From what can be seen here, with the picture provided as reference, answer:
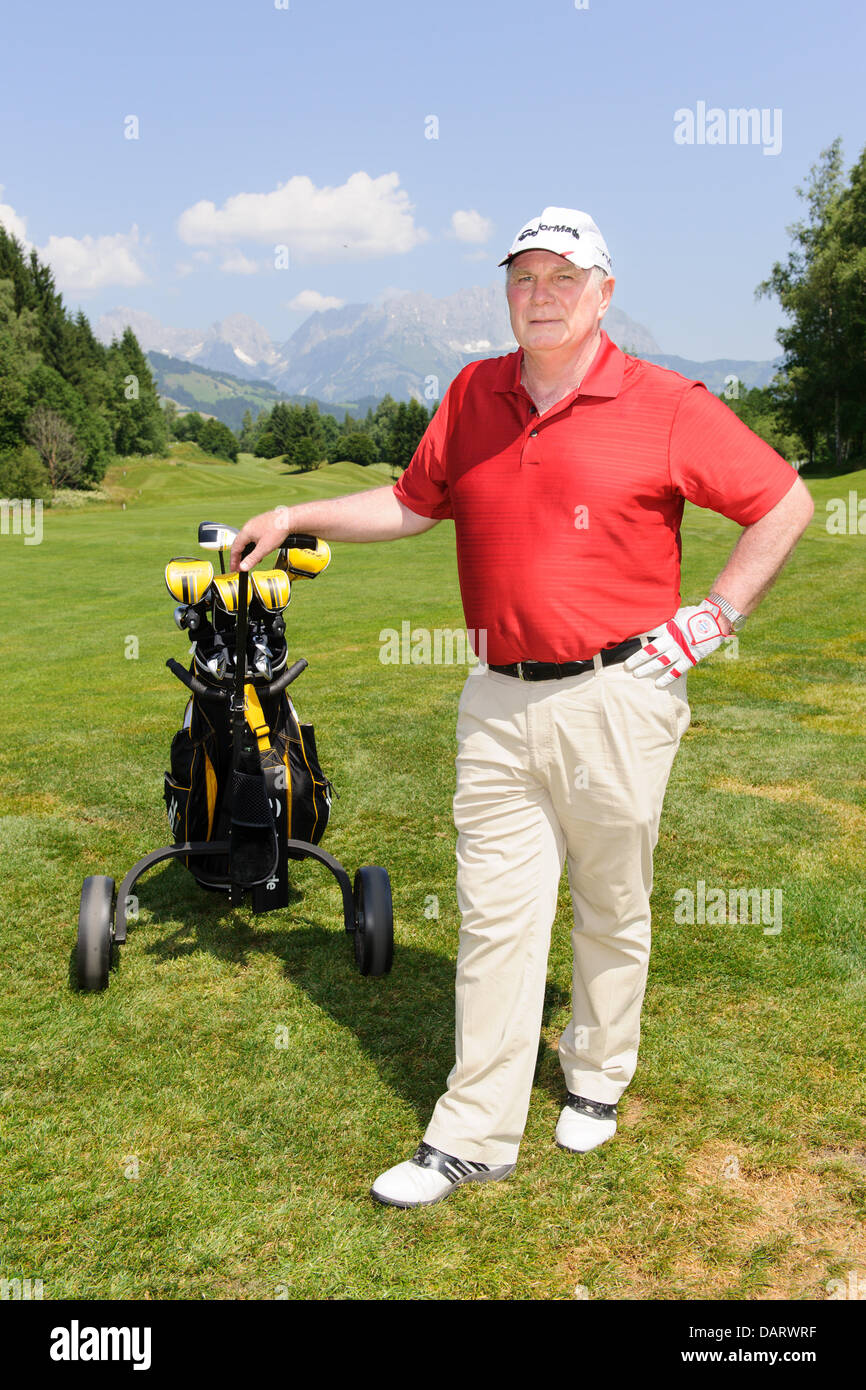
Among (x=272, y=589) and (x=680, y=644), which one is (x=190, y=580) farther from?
Result: (x=680, y=644)

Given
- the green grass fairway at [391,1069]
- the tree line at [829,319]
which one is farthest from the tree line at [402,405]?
the green grass fairway at [391,1069]

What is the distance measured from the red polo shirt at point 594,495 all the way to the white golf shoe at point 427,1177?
1526 millimetres

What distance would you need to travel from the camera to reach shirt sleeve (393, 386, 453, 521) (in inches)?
134

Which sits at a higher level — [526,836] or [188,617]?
[188,617]

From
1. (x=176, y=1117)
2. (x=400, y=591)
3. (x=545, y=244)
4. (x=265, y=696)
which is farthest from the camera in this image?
(x=400, y=591)

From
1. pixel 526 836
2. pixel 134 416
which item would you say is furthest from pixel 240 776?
pixel 134 416

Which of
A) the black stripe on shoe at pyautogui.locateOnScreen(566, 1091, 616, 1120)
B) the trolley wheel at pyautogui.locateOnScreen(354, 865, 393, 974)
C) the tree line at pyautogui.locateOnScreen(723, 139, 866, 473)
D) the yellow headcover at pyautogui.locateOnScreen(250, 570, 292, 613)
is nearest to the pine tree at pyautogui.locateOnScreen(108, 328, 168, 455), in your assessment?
the tree line at pyautogui.locateOnScreen(723, 139, 866, 473)

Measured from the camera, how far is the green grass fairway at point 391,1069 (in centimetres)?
288

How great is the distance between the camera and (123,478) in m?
85.6

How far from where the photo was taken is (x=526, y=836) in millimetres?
3174

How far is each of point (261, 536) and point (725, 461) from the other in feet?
4.99

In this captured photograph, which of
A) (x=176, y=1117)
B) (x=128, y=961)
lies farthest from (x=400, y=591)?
(x=176, y=1117)
